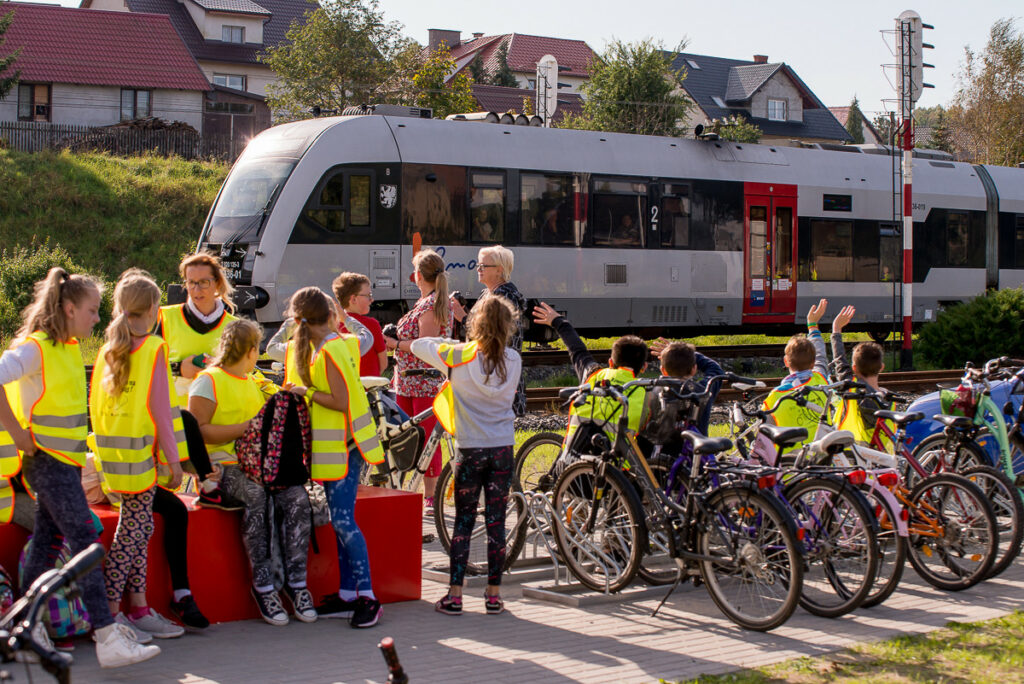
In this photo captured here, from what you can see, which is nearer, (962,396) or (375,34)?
(962,396)

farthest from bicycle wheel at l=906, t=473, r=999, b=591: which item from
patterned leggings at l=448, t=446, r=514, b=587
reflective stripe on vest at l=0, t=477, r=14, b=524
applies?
reflective stripe on vest at l=0, t=477, r=14, b=524

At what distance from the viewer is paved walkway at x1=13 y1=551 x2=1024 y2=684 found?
5.29 m

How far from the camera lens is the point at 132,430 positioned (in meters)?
5.60

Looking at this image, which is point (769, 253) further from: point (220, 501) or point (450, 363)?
point (220, 501)

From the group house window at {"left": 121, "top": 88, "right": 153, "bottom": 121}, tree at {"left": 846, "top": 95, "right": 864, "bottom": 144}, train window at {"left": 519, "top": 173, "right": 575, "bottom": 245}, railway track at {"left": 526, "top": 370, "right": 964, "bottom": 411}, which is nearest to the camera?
railway track at {"left": 526, "top": 370, "right": 964, "bottom": 411}

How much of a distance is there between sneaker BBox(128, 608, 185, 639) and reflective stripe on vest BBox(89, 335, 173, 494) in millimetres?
579

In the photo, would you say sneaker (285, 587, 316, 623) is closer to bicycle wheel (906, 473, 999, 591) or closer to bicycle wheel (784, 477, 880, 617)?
bicycle wheel (784, 477, 880, 617)

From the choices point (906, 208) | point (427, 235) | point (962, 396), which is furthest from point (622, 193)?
point (962, 396)

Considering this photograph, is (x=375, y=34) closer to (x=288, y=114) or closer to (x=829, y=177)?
(x=288, y=114)

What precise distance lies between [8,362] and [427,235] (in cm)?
1247

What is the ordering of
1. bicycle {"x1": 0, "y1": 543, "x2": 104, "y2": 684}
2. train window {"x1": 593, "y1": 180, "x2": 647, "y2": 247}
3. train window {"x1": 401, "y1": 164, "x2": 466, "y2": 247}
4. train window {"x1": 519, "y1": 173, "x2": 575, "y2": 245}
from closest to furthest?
bicycle {"x1": 0, "y1": 543, "x2": 104, "y2": 684}
train window {"x1": 401, "y1": 164, "x2": 466, "y2": 247}
train window {"x1": 519, "y1": 173, "x2": 575, "y2": 245}
train window {"x1": 593, "y1": 180, "x2": 647, "y2": 247}

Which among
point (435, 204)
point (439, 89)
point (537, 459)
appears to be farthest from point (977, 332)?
point (439, 89)

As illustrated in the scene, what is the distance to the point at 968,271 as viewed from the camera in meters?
23.7

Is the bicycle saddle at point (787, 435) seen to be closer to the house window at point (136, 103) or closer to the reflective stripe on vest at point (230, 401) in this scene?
the reflective stripe on vest at point (230, 401)
